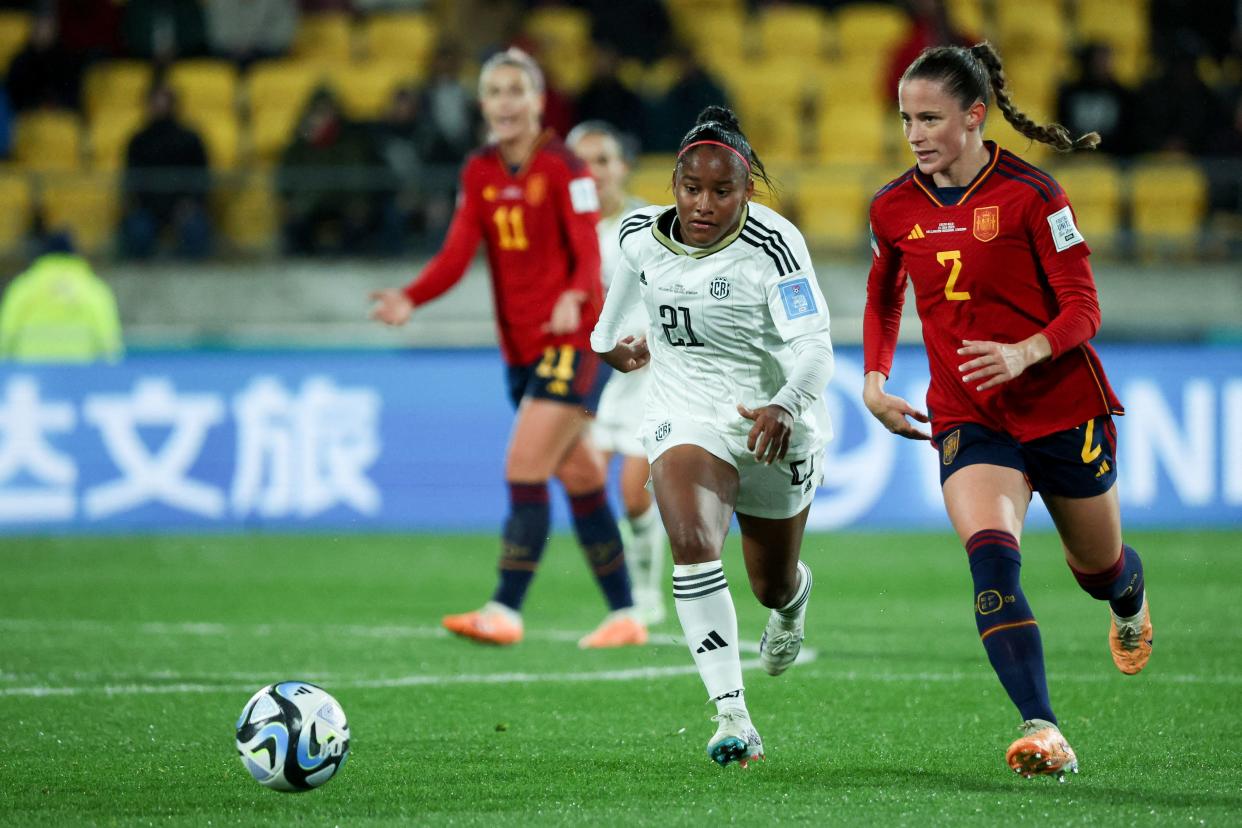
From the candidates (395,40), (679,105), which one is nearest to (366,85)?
(395,40)

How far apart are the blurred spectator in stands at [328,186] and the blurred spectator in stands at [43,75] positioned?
2547 mm

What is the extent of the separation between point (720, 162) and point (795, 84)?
12.6 metres

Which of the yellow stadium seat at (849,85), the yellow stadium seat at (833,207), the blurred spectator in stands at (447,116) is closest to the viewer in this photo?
the blurred spectator in stands at (447,116)

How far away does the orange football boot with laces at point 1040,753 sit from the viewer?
5082 mm

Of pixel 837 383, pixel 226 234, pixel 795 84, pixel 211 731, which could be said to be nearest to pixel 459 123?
pixel 226 234

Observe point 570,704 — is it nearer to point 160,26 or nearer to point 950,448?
point 950,448

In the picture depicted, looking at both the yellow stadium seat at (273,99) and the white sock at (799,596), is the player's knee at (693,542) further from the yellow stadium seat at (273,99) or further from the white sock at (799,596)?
the yellow stadium seat at (273,99)

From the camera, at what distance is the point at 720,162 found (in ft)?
18.2

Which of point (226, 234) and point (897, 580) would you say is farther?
point (226, 234)

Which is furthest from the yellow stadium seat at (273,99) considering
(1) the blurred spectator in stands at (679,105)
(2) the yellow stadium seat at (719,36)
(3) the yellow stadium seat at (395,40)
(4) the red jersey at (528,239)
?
(4) the red jersey at (528,239)

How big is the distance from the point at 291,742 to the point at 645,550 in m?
4.83

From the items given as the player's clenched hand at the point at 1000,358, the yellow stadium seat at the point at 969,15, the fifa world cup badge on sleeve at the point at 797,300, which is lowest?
the player's clenched hand at the point at 1000,358

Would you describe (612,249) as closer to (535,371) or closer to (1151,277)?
(535,371)

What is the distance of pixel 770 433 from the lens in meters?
5.31
